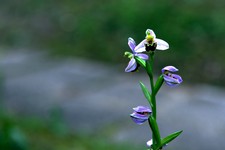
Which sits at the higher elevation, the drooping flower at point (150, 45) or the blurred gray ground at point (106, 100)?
the blurred gray ground at point (106, 100)

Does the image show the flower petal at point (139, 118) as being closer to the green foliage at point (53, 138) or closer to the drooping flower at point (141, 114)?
the drooping flower at point (141, 114)

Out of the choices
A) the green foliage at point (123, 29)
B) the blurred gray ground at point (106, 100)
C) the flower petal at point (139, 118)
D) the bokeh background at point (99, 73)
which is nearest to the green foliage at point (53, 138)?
the bokeh background at point (99, 73)

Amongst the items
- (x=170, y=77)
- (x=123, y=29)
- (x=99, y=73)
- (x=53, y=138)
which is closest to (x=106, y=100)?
(x=99, y=73)

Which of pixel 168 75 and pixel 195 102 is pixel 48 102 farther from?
pixel 168 75

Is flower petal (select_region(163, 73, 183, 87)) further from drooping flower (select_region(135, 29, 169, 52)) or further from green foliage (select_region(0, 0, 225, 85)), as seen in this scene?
green foliage (select_region(0, 0, 225, 85))

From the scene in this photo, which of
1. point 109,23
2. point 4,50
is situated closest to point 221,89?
point 109,23

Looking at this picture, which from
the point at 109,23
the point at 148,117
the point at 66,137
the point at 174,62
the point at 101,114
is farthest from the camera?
the point at 109,23

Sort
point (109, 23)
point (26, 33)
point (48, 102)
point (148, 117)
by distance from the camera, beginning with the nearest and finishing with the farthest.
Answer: point (148, 117), point (48, 102), point (109, 23), point (26, 33)
